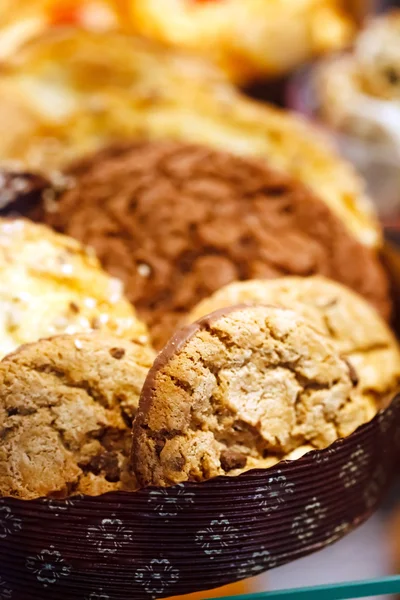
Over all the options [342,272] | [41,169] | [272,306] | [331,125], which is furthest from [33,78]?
[272,306]

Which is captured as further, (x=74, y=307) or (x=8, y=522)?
(x=74, y=307)

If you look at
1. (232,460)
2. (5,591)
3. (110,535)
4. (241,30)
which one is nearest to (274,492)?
(232,460)

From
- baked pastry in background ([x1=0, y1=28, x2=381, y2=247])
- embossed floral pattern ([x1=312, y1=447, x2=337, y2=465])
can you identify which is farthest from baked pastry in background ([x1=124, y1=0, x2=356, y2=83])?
embossed floral pattern ([x1=312, y1=447, x2=337, y2=465])

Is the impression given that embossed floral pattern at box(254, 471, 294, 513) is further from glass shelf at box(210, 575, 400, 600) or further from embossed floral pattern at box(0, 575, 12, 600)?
embossed floral pattern at box(0, 575, 12, 600)

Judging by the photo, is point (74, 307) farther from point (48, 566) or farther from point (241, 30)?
point (241, 30)

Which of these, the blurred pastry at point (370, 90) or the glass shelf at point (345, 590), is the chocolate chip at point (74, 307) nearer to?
the glass shelf at point (345, 590)

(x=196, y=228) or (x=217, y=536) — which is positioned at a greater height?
(x=196, y=228)

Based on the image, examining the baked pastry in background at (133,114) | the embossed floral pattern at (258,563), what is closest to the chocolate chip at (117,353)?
the embossed floral pattern at (258,563)
